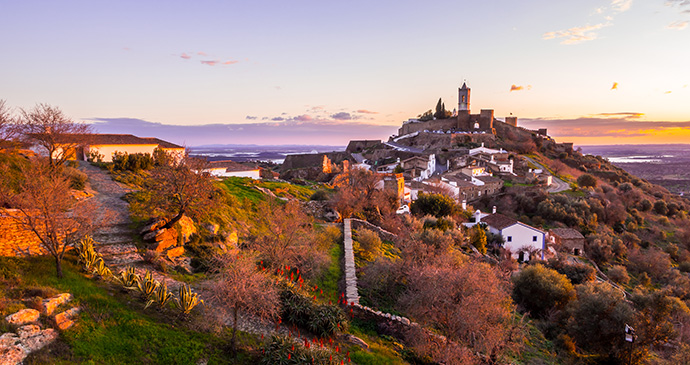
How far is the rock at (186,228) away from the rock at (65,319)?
509cm

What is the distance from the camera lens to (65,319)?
21.1 feet

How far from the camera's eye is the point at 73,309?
22.1 feet

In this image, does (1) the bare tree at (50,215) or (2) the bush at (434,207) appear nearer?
(1) the bare tree at (50,215)

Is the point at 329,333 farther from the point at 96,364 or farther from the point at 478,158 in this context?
the point at 478,158

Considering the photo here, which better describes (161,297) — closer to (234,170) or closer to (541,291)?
(541,291)

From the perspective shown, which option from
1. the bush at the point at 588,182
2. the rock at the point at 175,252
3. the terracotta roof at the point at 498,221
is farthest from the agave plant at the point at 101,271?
the bush at the point at 588,182

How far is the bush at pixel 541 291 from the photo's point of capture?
1748 cm

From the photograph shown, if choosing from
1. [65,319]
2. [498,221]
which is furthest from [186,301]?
[498,221]

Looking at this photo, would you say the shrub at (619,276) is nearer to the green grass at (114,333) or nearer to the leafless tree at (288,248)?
the leafless tree at (288,248)

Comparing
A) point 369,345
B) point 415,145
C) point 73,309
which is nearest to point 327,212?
point 369,345

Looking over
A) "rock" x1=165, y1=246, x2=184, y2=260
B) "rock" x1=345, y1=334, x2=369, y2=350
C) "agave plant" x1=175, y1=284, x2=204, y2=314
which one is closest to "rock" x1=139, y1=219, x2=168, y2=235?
"rock" x1=165, y1=246, x2=184, y2=260

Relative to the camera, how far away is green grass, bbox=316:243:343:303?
37.7 feet

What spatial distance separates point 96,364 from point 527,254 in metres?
31.5

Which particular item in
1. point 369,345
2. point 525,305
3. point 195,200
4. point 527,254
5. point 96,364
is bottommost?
point 527,254
